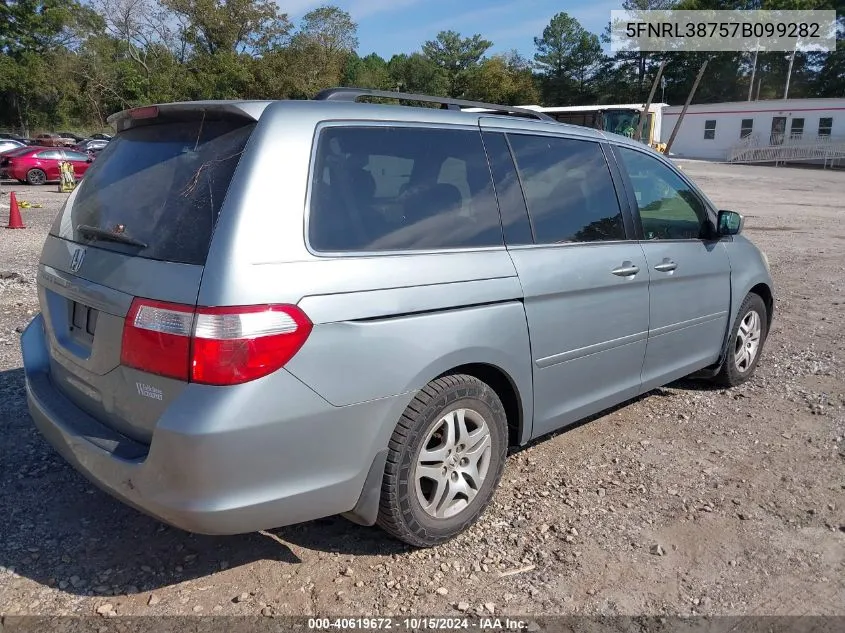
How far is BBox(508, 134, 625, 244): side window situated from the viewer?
11.4 ft

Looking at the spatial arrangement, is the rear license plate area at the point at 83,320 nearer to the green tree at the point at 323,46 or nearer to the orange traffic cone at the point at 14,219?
the orange traffic cone at the point at 14,219

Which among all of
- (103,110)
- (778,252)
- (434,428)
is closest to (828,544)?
(434,428)

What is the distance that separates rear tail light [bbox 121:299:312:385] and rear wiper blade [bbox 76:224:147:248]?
0.30 meters

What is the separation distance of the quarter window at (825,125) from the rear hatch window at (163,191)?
1913 inches

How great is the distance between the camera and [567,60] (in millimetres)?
77312

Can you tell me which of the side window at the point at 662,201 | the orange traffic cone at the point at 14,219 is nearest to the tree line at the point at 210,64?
the orange traffic cone at the point at 14,219

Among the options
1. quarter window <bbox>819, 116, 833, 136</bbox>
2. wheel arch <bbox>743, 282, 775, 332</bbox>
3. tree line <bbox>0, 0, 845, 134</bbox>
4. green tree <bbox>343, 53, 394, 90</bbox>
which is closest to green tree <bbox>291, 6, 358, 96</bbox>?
tree line <bbox>0, 0, 845, 134</bbox>

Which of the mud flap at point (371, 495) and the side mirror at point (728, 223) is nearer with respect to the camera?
the mud flap at point (371, 495)

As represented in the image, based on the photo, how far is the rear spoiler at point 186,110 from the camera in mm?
2604

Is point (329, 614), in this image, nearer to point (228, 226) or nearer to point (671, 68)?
point (228, 226)

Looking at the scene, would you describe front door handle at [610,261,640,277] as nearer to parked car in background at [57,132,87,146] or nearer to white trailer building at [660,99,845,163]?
parked car in background at [57,132,87,146]

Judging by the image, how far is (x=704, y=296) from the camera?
176 inches

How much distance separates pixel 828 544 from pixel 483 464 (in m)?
1.64

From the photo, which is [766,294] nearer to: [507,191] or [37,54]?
[507,191]
